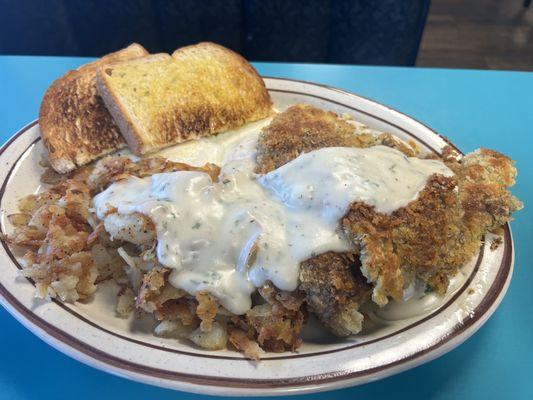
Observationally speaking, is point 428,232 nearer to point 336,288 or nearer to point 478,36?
point 336,288

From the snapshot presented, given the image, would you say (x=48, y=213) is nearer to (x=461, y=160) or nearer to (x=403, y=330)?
(x=403, y=330)

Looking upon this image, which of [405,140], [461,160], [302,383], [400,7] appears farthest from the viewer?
[400,7]

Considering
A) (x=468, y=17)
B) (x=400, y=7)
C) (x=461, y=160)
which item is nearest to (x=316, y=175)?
(x=461, y=160)

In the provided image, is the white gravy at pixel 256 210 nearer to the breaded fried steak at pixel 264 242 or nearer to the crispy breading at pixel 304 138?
the breaded fried steak at pixel 264 242

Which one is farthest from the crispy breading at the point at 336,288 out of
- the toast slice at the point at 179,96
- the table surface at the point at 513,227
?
the toast slice at the point at 179,96

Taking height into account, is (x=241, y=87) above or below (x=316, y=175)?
below

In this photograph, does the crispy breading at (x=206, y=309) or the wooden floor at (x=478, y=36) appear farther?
the wooden floor at (x=478, y=36)

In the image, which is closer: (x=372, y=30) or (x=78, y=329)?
(x=78, y=329)
